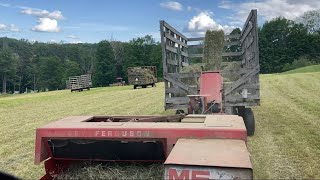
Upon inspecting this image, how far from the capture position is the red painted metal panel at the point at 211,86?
7.15m

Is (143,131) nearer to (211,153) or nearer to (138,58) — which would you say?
(211,153)

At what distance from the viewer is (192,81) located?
8.92m

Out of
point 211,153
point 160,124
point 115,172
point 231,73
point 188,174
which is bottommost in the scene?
point 115,172

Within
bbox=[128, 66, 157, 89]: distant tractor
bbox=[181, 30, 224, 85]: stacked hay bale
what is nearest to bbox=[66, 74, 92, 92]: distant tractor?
bbox=[128, 66, 157, 89]: distant tractor

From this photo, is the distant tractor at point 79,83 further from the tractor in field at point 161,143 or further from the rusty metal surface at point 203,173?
the rusty metal surface at point 203,173

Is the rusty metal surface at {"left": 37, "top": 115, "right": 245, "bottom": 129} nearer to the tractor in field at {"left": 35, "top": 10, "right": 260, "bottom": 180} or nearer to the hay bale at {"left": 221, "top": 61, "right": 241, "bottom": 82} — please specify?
the tractor in field at {"left": 35, "top": 10, "right": 260, "bottom": 180}

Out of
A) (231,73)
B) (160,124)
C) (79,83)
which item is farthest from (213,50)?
(79,83)

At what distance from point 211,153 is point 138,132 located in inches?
39.4

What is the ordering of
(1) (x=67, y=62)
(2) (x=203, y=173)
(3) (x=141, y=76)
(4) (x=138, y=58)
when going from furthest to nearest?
(1) (x=67, y=62)
(4) (x=138, y=58)
(3) (x=141, y=76)
(2) (x=203, y=173)

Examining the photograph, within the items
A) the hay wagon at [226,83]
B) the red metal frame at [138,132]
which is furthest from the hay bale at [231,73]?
the red metal frame at [138,132]

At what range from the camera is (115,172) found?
4613 millimetres

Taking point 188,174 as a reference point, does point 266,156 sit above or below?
below

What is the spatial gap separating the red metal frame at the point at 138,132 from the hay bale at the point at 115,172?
39 cm

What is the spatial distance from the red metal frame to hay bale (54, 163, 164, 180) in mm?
391
